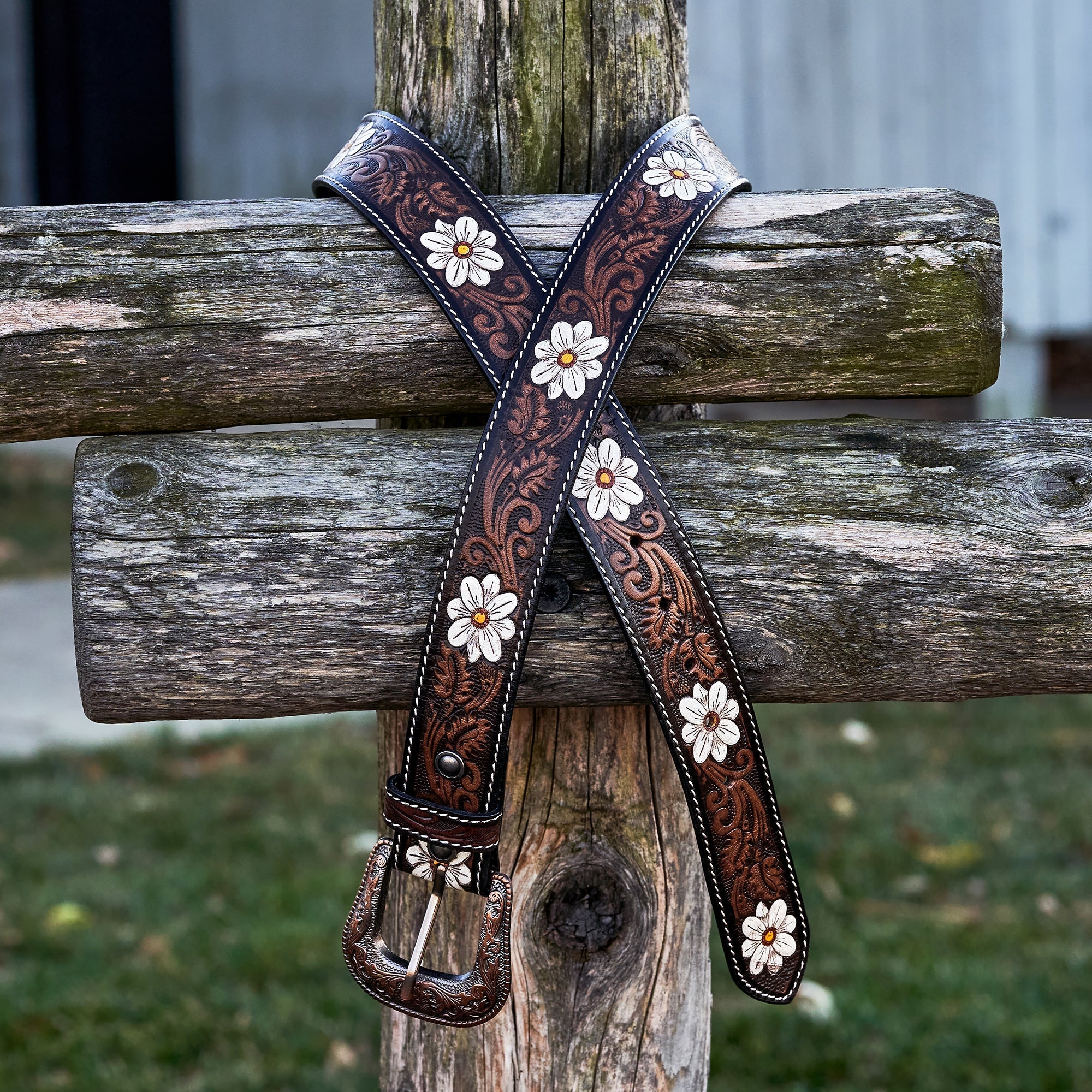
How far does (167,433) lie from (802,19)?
517 cm

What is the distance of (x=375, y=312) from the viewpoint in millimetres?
1302

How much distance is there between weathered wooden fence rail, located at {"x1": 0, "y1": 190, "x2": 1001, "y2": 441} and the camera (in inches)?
50.4

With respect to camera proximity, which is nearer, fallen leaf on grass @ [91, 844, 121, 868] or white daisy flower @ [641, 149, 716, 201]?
white daisy flower @ [641, 149, 716, 201]

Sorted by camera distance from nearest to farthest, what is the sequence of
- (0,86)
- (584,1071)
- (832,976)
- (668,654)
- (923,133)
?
1. (668,654)
2. (584,1071)
3. (832,976)
4. (923,133)
5. (0,86)

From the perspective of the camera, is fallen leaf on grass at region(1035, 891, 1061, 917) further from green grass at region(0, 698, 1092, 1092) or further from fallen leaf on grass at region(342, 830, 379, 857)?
fallen leaf on grass at region(342, 830, 379, 857)

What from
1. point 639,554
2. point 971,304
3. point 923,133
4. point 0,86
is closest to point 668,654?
point 639,554

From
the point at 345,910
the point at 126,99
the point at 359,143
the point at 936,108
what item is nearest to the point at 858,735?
the point at 345,910

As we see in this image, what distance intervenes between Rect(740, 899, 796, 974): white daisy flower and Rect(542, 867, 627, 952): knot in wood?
201 mm

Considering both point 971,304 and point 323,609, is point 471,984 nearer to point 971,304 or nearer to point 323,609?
point 323,609

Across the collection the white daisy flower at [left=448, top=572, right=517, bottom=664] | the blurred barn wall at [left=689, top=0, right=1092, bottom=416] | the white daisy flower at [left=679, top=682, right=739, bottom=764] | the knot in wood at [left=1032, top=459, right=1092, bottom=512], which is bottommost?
the white daisy flower at [left=679, top=682, right=739, bottom=764]

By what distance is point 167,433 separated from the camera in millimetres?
1314

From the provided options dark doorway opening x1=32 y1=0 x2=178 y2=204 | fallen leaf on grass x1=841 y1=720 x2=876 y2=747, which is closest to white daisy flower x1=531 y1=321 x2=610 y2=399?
fallen leaf on grass x1=841 y1=720 x2=876 y2=747

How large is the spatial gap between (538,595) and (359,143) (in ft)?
1.90

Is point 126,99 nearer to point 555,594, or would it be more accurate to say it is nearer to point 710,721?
point 555,594
